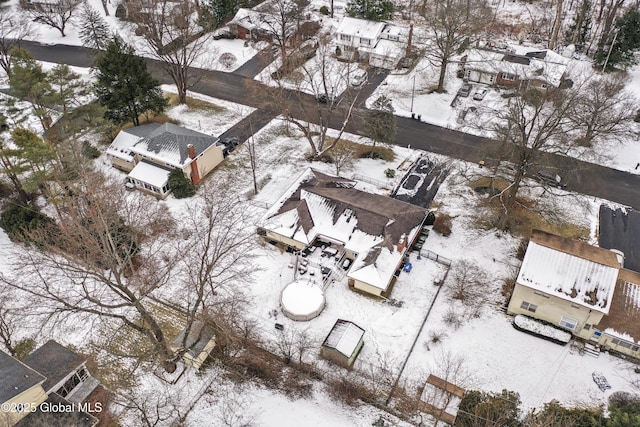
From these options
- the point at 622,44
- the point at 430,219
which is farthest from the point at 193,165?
the point at 622,44

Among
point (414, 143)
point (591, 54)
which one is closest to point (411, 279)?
point (414, 143)

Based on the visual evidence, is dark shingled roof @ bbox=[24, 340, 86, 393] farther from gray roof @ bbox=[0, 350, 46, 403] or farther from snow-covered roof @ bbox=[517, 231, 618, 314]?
snow-covered roof @ bbox=[517, 231, 618, 314]

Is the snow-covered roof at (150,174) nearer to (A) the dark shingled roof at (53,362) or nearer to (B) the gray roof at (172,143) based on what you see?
(B) the gray roof at (172,143)

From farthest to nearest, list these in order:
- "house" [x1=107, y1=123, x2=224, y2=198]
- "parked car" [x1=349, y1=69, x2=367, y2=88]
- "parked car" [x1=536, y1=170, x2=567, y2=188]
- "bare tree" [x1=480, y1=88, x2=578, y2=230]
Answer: "parked car" [x1=349, y1=69, x2=367, y2=88], "parked car" [x1=536, y1=170, x2=567, y2=188], "house" [x1=107, y1=123, x2=224, y2=198], "bare tree" [x1=480, y1=88, x2=578, y2=230]

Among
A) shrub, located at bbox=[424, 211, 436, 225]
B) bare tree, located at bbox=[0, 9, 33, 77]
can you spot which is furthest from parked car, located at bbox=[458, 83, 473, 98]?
bare tree, located at bbox=[0, 9, 33, 77]

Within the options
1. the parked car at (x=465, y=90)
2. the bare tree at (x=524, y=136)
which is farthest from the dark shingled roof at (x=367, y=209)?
the parked car at (x=465, y=90)
